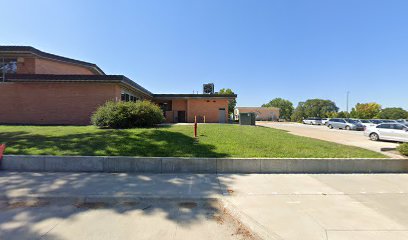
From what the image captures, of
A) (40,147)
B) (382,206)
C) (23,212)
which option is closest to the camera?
(23,212)

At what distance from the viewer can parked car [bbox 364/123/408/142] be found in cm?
1548

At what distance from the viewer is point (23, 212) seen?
14.2ft

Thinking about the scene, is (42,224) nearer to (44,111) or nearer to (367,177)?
(367,177)

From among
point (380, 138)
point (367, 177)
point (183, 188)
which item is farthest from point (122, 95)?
point (380, 138)

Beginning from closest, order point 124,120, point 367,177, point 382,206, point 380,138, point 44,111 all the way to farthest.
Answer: point 382,206 → point 367,177 → point 124,120 → point 380,138 → point 44,111

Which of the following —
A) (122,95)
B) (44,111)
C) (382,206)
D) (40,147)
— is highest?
(122,95)

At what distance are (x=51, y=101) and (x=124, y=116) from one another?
8.40 m

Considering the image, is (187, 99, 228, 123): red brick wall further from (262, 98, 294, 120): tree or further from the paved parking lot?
(262, 98, 294, 120): tree

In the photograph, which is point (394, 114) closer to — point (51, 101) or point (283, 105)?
point (283, 105)

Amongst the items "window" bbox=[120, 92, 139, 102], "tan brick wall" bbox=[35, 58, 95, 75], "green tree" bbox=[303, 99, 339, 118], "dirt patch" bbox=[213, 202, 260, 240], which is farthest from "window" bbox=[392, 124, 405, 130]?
"green tree" bbox=[303, 99, 339, 118]

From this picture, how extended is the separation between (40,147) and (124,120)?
6.66 meters

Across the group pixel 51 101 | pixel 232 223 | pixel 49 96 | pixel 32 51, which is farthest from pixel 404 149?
pixel 32 51

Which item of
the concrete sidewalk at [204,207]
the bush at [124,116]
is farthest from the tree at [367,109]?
the concrete sidewalk at [204,207]

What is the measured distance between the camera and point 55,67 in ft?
72.1
